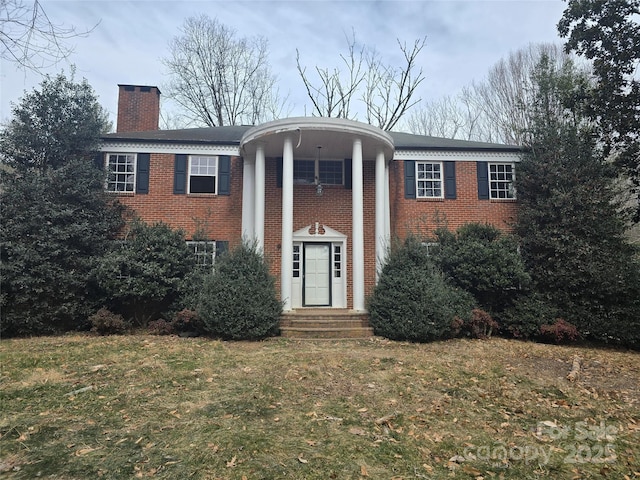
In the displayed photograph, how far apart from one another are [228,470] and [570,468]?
3145 millimetres

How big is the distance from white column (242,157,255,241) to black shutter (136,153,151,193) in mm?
2996

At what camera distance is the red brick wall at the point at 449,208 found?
13156 millimetres

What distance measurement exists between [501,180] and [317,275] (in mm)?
6949

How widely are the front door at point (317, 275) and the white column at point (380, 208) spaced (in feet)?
5.73

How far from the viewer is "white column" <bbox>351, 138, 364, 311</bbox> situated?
429 inches

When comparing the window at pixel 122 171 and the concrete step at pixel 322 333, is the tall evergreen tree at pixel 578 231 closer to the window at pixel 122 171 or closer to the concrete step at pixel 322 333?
the concrete step at pixel 322 333

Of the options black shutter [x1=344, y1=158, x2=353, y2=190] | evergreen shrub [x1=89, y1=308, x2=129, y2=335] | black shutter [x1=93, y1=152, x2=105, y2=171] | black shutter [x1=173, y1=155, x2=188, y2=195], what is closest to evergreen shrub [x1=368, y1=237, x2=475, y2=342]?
black shutter [x1=344, y1=158, x2=353, y2=190]

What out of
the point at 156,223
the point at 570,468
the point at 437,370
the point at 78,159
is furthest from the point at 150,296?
the point at 570,468

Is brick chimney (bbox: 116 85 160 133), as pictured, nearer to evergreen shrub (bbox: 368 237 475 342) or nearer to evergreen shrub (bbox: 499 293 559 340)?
evergreen shrub (bbox: 368 237 475 342)

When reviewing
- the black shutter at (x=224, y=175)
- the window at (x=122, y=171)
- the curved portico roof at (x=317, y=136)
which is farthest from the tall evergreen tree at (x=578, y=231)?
the window at (x=122, y=171)

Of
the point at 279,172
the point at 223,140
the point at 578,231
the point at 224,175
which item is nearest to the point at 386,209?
the point at 279,172

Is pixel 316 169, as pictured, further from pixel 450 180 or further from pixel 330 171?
pixel 450 180

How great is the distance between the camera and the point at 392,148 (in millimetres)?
11859

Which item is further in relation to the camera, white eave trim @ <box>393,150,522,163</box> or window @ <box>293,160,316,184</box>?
white eave trim @ <box>393,150,522,163</box>
